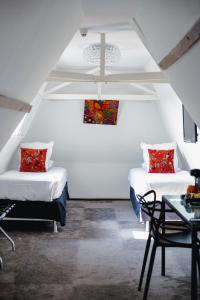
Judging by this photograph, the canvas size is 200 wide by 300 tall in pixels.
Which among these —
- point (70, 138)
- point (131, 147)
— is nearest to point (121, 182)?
point (131, 147)

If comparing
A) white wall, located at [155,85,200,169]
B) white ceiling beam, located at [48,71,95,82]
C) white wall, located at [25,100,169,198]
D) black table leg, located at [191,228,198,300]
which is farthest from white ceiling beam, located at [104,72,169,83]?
black table leg, located at [191,228,198,300]

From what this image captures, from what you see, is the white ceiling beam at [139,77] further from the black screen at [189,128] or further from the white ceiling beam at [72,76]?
the black screen at [189,128]

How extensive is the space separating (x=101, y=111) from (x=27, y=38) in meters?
3.67

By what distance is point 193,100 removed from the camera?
75.4 inches

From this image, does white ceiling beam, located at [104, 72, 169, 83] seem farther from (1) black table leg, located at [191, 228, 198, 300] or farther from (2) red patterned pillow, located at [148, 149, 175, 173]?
(1) black table leg, located at [191, 228, 198, 300]

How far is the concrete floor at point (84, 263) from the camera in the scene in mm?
2375

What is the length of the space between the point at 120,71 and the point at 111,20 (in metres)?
2.39

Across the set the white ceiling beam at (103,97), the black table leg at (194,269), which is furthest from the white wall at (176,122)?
the black table leg at (194,269)

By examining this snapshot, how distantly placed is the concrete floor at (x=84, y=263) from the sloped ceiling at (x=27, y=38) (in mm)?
1175

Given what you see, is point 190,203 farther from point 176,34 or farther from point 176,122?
point 176,122

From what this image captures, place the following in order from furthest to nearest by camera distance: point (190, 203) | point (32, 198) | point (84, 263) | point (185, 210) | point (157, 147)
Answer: point (157, 147), point (32, 198), point (84, 263), point (190, 203), point (185, 210)

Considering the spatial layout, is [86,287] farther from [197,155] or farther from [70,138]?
[70,138]

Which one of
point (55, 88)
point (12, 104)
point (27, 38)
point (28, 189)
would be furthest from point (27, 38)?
point (55, 88)

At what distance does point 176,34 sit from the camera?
1.62 meters
